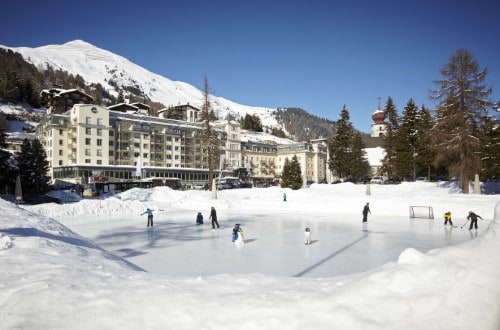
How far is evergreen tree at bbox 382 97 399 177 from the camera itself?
58.1 metres

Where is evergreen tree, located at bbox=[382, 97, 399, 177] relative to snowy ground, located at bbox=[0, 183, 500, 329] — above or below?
above

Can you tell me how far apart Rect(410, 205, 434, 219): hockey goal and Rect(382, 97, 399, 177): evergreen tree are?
26.2 m

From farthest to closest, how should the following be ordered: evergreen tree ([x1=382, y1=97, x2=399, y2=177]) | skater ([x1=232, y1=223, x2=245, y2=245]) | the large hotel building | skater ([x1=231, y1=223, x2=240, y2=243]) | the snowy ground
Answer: the large hotel building
evergreen tree ([x1=382, y1=97, x2=399, y2=177])
skater ([x1=231, y1=223, x2=240, y2=243])
skater ([x1=232, y1=223, x2=245, y2=245])
the snowy ground

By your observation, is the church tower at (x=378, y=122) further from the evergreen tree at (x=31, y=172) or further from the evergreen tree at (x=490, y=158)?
the evergreen tree at (x=31, y=172)

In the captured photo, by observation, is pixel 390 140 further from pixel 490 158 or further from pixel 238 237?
pixel 238 237

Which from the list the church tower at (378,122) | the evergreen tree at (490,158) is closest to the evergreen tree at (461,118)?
the evergreen tree at (490,158)

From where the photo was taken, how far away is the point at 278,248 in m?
15.2

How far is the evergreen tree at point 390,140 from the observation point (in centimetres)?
5805

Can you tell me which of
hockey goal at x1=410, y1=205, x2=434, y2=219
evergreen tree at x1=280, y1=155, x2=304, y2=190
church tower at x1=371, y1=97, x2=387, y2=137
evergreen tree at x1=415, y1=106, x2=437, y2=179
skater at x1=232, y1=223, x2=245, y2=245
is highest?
church tower at x1=371, y1=97, x2=387, y2=137

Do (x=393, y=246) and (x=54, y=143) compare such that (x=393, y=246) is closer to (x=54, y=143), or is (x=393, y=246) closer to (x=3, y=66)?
(x=54, y=143)

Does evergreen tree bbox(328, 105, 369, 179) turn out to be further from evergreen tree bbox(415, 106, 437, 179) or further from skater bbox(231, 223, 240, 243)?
skater bbox(231, 223, 240, 243)

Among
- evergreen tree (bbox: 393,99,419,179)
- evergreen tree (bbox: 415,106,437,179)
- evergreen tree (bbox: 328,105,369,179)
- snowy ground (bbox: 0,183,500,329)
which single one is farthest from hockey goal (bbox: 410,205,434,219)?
evergreen tree (bbox: 328,105,369,179)

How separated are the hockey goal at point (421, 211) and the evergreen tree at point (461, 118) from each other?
780cm

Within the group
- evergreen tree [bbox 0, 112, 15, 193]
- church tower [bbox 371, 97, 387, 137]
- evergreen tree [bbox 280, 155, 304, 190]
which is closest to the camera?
evergreen tree [bbox 0, 112, 15, 193]
